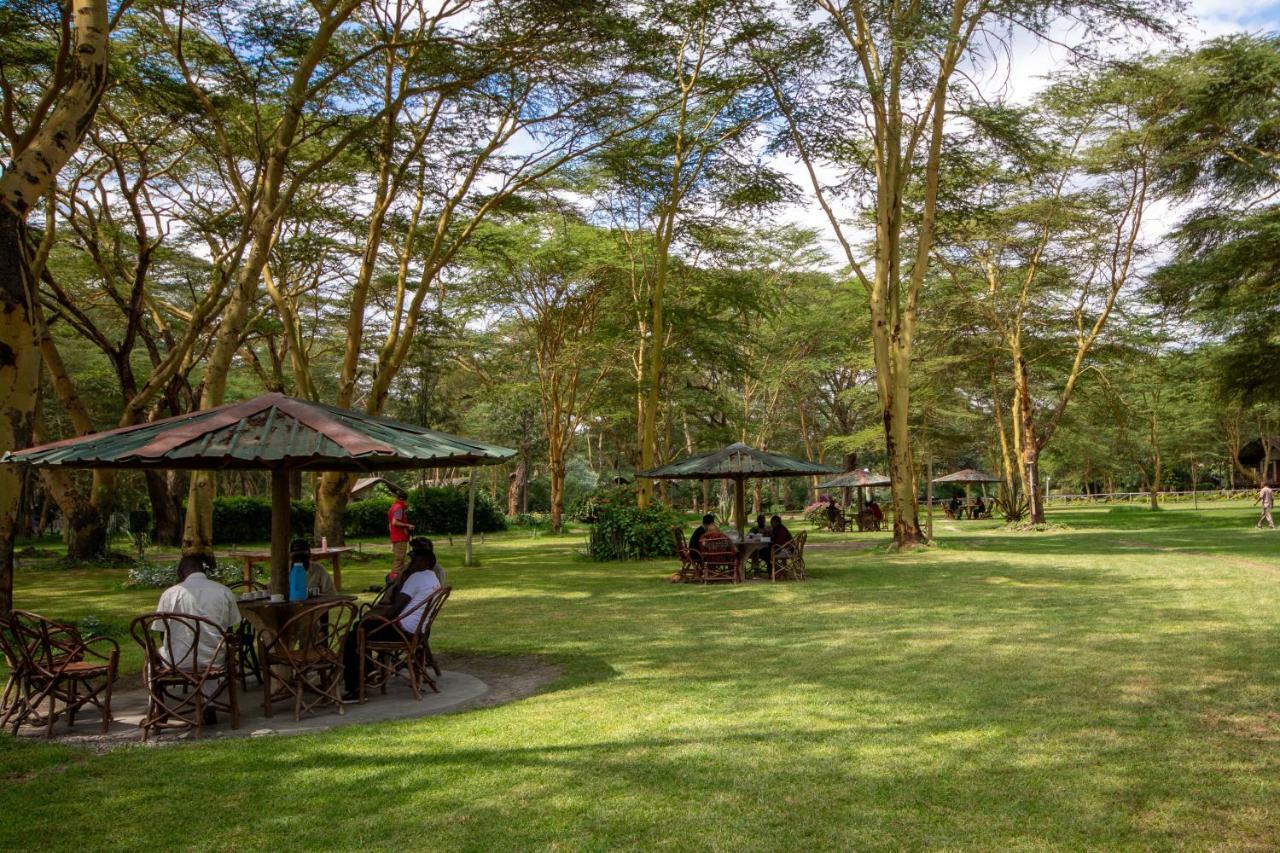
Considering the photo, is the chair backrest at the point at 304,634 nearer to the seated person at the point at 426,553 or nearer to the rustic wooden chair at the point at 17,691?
the seated person at the point at 426,553

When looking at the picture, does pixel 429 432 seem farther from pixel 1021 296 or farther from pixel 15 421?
pixel 1021 296

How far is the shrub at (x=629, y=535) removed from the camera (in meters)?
18.5

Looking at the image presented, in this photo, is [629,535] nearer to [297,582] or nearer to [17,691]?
[297,582]

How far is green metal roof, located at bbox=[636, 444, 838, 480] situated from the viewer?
13.9 m

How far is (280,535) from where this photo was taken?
6.61 meters

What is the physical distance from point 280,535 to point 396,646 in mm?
1232

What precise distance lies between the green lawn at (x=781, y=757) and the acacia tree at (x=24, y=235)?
1958mm

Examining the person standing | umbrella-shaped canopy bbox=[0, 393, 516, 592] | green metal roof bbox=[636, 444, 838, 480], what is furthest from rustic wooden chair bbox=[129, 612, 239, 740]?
the person standing

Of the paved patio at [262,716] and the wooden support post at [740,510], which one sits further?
the wooden support post at [740,510]

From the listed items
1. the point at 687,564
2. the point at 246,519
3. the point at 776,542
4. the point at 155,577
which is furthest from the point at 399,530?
the point at 246,519

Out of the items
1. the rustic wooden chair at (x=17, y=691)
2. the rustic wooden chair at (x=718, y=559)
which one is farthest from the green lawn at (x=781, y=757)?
the rustic wooden chair at (x=718, y=559)

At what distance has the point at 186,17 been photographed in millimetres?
13172

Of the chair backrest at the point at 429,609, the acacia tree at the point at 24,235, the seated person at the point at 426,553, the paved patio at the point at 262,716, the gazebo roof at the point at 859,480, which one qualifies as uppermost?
the acacia tree at the point at 24,235

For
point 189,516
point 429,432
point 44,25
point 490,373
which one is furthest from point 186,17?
point 490,373
